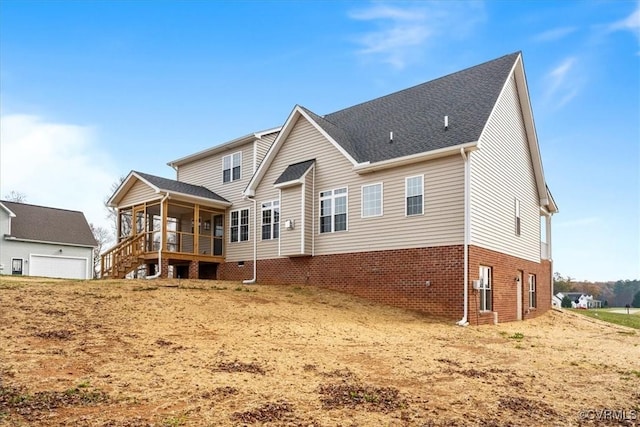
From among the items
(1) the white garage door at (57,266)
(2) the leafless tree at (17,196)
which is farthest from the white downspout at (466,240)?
(2) the leafless tree at (17,196)

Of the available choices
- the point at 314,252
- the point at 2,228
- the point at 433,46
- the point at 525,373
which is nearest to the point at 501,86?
the point at 433,46

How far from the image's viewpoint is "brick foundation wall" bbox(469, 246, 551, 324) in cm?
1473

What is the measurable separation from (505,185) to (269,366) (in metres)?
13.3

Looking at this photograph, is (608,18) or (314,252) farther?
(314,252)

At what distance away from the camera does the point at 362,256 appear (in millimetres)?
17141

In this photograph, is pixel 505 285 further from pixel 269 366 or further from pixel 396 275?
pixel 269 366

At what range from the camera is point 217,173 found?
81.2ft

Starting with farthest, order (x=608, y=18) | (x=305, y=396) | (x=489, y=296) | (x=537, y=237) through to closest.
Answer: (x=537, y=237)
(x=489, y=296)
(x=608, y=18)
(x=305, y=396)

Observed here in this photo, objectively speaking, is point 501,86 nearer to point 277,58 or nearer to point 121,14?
point 277,58

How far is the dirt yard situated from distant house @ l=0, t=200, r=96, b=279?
59.9 ft

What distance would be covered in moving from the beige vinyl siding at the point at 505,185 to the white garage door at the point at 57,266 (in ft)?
87.0

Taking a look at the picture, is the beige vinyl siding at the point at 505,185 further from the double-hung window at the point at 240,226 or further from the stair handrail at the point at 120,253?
the stair handrail at the point at 120,253

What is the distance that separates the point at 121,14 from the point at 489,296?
15751 millimetres

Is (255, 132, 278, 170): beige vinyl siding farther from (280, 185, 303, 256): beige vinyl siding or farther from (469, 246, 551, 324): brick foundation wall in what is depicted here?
(469, 246, 551, 324): brick foundation wall
